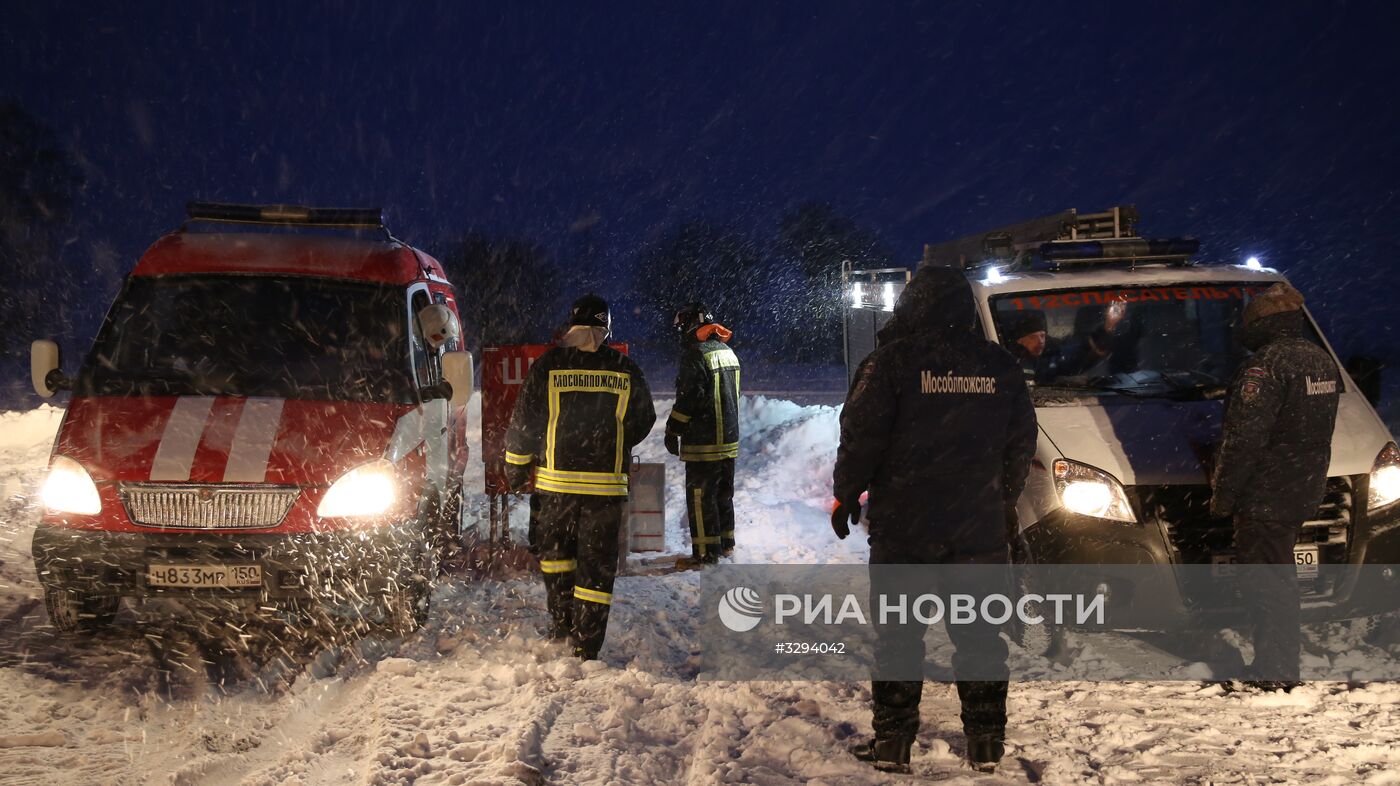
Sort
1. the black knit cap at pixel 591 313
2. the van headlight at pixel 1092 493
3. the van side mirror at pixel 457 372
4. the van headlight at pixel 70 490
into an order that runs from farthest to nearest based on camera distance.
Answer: the van side mirror at pixel 457 372
the black knit cap at pixel 591 313
the van headlight at pixel 70 490
the van headlight at pixel 1092 493

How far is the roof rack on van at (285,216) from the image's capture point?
6.90 metres

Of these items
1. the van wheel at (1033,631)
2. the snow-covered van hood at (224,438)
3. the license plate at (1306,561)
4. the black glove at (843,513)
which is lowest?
the van wheel at (1033,631)

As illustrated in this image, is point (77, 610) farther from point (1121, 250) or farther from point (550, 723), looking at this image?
point (1121, 250)

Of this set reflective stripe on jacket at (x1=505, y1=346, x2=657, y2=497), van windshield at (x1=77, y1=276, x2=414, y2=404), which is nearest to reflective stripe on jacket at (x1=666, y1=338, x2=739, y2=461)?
reflective stripe on jacket at (x1=505, y1=346, x2=657, y2=497)

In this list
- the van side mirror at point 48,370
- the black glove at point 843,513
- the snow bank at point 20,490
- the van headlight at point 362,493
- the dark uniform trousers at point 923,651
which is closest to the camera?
the dark uniform trousers at point 923,651

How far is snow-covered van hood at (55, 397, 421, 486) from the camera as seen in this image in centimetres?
496

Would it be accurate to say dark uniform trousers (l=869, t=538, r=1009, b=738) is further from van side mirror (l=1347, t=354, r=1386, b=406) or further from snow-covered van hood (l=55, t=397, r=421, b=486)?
van side mirror (l=1347, t=354, r=1386, b=406)

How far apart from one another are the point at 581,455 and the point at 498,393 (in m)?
2.65

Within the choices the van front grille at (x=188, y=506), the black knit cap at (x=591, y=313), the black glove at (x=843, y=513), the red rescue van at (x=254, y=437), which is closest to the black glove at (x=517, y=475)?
the red rescue van at (x=254, y=437)

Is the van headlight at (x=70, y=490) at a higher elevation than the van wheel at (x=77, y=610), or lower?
higher

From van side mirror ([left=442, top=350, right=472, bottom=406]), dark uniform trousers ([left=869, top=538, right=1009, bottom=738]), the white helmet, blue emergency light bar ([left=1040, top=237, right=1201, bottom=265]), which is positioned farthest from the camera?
the white helmet

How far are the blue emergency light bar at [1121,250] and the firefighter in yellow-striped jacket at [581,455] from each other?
2855mm

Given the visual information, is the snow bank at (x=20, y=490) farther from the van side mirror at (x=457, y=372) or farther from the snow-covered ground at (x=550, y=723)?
the van side mirror at (x=457, y=372)

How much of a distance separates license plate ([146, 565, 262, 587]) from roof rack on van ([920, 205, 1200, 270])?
3.73m
